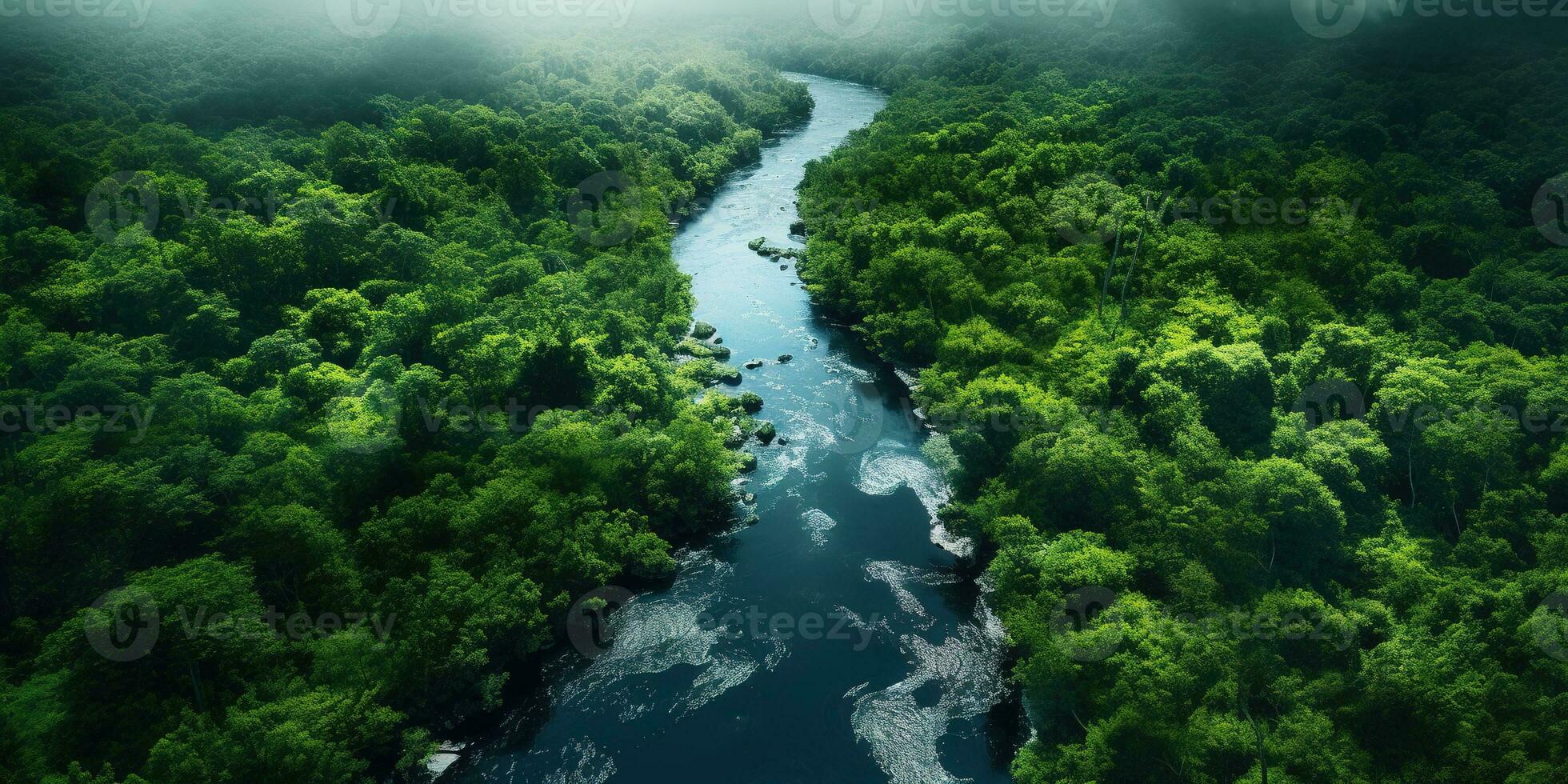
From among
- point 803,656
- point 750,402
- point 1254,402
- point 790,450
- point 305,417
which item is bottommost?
point 803,656

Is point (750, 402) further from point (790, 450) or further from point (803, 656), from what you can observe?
point (803, 656)

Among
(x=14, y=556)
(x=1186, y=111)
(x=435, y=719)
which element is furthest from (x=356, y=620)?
(x=1186, y=111)

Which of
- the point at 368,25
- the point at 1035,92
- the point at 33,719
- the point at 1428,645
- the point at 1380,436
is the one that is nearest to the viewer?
the point at 33,719

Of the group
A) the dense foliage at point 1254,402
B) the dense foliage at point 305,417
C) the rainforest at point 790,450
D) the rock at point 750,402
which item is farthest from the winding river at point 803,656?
the dense foliage at point 1254,402

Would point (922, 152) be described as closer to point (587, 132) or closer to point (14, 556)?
point (587, 132)

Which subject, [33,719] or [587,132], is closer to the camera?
[33,719]

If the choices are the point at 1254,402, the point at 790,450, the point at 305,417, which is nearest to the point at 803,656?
the point at 790,450

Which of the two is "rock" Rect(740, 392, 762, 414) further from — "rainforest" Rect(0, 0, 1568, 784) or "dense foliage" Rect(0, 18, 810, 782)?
"dense foliage" Rect(0, 18, 810, 782)
